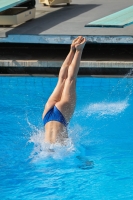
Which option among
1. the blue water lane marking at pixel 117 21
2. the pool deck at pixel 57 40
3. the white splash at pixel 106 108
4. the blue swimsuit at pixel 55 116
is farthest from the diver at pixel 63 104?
the pool deck at pixel 57 40

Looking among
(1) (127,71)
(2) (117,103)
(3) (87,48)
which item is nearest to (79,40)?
(2) (117,103)

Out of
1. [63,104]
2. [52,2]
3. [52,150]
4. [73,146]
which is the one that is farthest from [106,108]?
[52,2]

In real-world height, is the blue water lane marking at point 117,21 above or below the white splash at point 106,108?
above

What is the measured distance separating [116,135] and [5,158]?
1482 millimetres

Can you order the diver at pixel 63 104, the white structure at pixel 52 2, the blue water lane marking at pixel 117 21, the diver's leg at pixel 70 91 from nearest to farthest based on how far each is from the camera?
the diver at pixel 63 104, the diver's leg at pixel 70 91, the blue water lane marking at pixel 117 21, the white structure at pixel 52 2

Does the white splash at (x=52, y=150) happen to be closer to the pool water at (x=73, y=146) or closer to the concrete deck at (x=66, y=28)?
the pool water at (x=73, y=146)

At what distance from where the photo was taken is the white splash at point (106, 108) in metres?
7.73

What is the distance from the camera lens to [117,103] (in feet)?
26.4

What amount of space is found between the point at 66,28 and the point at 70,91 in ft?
11.9

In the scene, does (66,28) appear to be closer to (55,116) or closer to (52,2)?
(52,2)

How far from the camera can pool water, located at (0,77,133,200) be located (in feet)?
18.5

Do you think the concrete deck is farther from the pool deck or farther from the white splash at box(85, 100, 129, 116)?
the white splash at box(85, 100, 129, 116)

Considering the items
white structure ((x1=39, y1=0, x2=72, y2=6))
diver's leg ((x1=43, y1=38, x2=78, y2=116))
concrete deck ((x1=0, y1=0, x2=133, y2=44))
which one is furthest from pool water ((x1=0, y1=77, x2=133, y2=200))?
white structure ((x1=39, y1=0, x2=72, y2=6))

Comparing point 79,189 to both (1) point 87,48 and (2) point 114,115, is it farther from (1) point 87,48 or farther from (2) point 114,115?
(1) point 87,48
